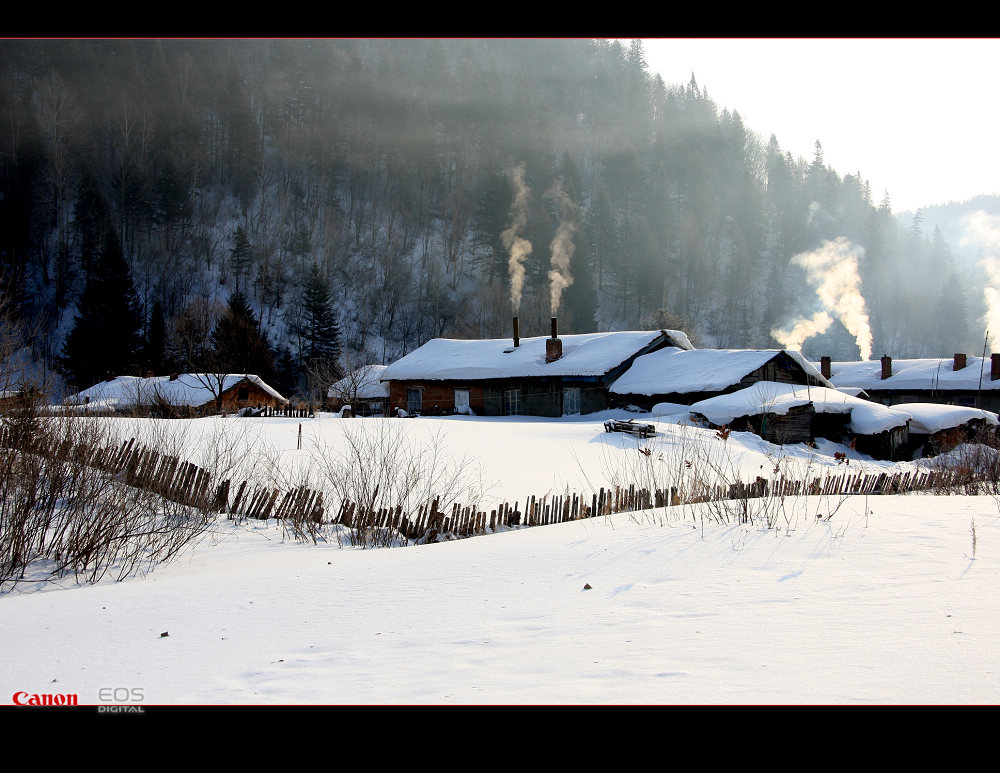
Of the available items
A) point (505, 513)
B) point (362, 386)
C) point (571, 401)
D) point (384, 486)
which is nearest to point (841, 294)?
point (571, 401)

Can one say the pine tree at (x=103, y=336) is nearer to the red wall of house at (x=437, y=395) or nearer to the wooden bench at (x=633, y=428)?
the red wall of house at (x=437, y=395)

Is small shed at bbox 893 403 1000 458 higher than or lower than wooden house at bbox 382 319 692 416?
lower

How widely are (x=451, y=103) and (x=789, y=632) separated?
362ft

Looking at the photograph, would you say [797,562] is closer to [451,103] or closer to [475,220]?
[475,220]

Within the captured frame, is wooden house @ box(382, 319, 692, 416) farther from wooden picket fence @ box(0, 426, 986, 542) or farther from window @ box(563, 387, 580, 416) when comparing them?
wooden picket fence @ box(0, 426, 986, 542)

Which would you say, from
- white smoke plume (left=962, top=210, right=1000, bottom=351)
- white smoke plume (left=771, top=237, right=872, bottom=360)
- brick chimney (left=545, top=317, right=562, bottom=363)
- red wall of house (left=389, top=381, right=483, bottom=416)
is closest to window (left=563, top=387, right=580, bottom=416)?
brick chimney (left=545, top=317, right=562, bottom=363)

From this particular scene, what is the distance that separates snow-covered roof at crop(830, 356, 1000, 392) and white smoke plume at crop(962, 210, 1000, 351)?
3121cm

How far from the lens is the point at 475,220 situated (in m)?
87.9

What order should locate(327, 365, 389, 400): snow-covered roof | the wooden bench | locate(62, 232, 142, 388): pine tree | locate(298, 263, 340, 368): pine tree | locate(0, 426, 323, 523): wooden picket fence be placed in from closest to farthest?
1. locate(0, 426, 323, 523): wooden picket fence
2. the wooden bench
3. locate(327, 365, 389, 400): snow-covered roof
4. locate(62, 232, 142, 388): pine tree
5. locate(298, 263, 340, 368): pine tree

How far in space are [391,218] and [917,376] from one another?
63105 millimetres

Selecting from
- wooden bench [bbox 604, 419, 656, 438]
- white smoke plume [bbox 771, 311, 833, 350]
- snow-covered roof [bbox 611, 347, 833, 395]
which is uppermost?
white smoke plume [bbox 771, 311, 833, 350]

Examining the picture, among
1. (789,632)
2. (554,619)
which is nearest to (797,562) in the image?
(789,632)

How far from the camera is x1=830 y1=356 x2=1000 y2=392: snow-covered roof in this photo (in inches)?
1683

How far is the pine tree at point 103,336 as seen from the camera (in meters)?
53.8
